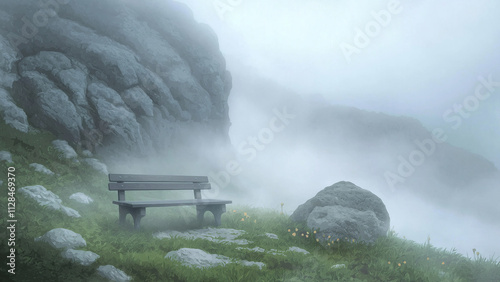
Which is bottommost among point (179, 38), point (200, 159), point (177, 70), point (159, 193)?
point (159, 193)

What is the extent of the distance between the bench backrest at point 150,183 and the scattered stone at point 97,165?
458 cm

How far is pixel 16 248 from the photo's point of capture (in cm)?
495

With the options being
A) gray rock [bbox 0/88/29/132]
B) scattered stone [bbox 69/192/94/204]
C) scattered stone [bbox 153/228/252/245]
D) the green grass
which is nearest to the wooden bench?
the green grass

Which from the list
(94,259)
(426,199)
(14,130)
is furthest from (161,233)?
(426,199)

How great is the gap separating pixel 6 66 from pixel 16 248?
39.4ft

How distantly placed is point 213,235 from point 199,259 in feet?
8.85

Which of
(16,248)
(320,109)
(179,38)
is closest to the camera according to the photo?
(16,248)

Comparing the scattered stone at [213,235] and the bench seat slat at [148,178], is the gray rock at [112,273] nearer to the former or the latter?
the scattered stone at [213,235]

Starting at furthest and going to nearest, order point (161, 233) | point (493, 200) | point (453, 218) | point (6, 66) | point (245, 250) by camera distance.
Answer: point (493, 200) → point (453, 218) → point (6, 66) → point (161, 233) → point (245, 250)

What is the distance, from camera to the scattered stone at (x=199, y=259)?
5961 mm

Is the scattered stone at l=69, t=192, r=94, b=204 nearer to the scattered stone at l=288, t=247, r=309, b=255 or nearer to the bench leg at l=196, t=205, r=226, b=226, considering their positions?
the bench leg at l=196, t=205, r=226, b=226

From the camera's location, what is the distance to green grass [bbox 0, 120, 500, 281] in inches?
202

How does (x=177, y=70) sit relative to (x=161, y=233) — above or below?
above

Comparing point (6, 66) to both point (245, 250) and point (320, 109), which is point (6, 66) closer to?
point (245, 250)
